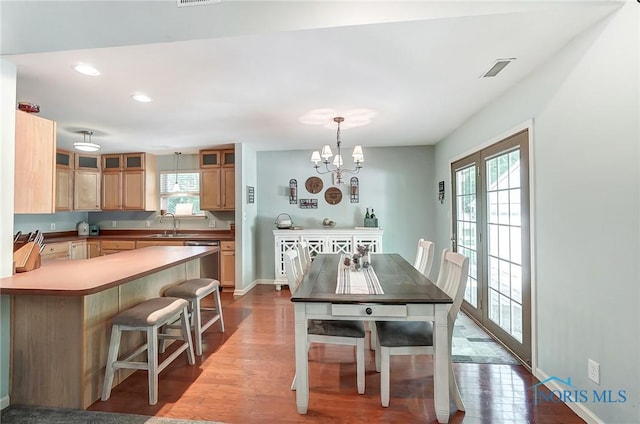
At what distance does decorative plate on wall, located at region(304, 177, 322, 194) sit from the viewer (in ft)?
16.9

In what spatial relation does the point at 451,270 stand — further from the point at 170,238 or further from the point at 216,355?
the point at 170,238

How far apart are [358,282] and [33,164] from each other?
251 cm

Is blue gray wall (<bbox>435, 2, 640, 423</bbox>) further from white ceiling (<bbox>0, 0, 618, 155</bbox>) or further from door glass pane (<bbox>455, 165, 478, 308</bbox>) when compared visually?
door glass pane (<bbox>455, 165, 478, 308</bbox>)

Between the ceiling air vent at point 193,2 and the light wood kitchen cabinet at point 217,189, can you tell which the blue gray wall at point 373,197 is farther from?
the ceiling air vent at point 193,2

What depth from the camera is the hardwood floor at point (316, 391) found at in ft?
6.08

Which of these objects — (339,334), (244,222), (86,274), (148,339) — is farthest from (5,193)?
(244,222)

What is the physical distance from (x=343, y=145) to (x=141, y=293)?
136 inches

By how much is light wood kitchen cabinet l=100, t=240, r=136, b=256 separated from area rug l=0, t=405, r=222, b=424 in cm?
338

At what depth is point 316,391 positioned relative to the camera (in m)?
2.11

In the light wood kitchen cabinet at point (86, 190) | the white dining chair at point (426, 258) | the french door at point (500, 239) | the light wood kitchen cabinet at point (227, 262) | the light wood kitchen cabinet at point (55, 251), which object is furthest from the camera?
the light wood kitchen cabinet at point (86, 190)

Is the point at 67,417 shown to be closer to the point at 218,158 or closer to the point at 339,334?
the point at 339,334

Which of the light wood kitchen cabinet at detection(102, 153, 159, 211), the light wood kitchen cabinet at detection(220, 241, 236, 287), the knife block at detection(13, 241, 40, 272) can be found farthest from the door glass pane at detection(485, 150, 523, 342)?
the light wood kitchen cabinet at detection(102, 153, 159, 211)

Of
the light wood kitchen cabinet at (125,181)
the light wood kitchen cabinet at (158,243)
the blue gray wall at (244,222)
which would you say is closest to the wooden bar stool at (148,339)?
the blue gray wall at (244,222)

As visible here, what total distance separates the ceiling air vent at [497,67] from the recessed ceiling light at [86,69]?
114 inches
